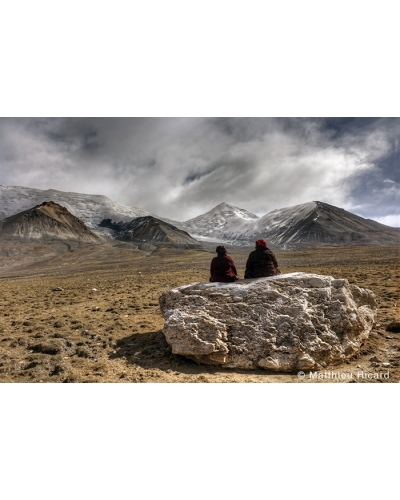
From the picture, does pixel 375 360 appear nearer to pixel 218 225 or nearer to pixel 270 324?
pixel 270 324

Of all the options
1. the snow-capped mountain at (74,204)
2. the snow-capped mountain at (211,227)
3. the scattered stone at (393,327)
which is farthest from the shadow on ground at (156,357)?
the snow-capped mountain at (74,204)

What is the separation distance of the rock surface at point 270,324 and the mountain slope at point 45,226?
11252 cm

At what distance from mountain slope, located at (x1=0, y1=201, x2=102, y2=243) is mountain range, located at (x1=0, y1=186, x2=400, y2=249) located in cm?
773

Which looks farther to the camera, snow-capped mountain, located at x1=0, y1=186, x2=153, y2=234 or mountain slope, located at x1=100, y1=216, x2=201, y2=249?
mountain slope, located at x1=100, y1=216, x2=201, y2=249

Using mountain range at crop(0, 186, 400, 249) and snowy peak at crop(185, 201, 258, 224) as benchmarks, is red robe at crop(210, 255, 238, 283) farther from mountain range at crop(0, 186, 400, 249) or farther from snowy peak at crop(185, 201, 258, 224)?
mountain range at crop(0, 186, 400, 249)

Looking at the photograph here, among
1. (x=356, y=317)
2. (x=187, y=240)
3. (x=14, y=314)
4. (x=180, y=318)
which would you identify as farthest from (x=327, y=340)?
(x=187, y=240)

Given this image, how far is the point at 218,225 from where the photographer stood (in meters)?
158

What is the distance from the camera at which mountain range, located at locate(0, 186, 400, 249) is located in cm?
13488

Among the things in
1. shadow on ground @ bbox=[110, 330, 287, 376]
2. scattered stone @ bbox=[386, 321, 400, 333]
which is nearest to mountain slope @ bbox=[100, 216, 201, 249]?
shadow on ground @ bbox=[110, 330, 287, 376]

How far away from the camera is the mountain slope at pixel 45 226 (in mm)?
105500

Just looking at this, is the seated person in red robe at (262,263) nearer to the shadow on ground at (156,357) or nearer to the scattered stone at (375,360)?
the shadow on ground at (156,357)

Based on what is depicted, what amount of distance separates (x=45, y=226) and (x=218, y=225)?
272 feet

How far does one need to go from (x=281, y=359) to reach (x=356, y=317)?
6.37ft

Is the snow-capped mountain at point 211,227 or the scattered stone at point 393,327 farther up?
the snow-capped mountain at point 211,227
